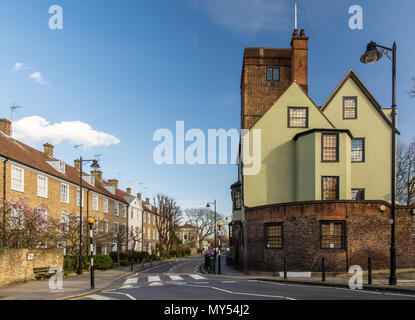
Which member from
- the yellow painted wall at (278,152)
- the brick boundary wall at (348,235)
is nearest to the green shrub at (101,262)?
the yellow painted wall at (278,152)

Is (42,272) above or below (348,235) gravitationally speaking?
below

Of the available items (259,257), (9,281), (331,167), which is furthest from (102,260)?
(331,167)

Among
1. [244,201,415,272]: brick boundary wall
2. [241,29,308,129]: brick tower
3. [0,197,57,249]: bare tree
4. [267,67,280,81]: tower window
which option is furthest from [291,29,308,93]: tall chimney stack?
[0,197,57,249]: bare tree

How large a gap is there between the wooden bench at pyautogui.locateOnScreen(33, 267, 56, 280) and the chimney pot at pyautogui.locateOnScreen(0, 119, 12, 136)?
1419cm

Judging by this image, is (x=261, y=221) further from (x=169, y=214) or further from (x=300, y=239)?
(x=169, y=214)

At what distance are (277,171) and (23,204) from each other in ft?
59.3

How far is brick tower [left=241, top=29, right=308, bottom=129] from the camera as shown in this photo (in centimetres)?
3238

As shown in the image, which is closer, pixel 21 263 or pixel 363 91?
pixel 21 263

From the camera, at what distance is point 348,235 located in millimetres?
19656

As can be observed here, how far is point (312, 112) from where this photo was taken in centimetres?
2714

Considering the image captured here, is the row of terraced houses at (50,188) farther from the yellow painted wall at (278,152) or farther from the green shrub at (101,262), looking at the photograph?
the yellow painted wall at (278,152)

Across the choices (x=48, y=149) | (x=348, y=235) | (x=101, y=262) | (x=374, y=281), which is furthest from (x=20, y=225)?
(x=374, y=281)

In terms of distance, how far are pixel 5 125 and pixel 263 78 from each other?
23.3 meters

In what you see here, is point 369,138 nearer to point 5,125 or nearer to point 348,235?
point 348,235
